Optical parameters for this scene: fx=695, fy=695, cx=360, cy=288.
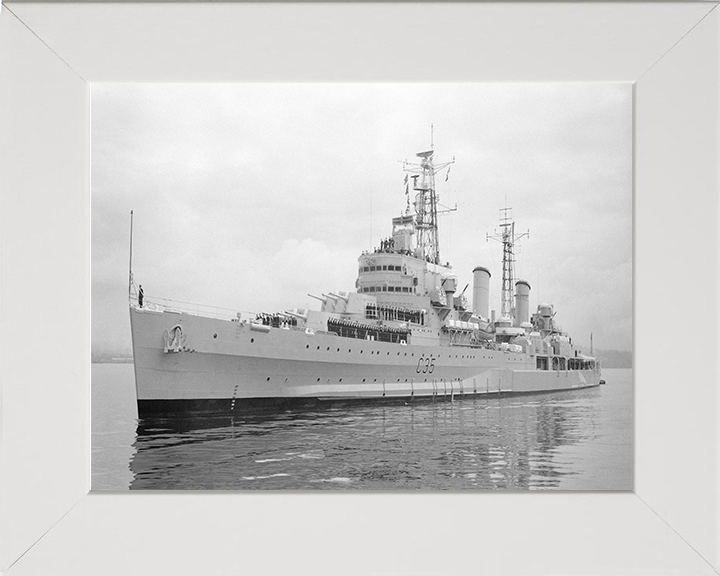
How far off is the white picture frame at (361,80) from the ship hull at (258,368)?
518 cm

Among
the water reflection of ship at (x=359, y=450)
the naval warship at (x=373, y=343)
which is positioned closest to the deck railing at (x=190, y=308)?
the naval warship at (x=373, y=343)

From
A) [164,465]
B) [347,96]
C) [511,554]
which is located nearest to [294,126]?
[347,96]

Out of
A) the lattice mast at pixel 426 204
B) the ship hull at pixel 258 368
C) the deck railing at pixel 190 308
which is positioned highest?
the lattice mast at pixel 426 204

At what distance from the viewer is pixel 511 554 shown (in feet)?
11.8

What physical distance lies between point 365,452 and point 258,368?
263cm

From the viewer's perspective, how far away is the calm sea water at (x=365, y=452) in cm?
675

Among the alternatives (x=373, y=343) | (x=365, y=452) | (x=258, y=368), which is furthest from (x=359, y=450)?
(x=373, y=343)

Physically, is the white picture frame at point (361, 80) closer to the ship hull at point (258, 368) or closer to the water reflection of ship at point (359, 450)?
the water reflection of ship at point (359, 450)

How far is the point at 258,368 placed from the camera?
1011 centimetres

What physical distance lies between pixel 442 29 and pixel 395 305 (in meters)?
10.9

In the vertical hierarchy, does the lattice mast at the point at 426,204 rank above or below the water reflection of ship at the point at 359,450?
above

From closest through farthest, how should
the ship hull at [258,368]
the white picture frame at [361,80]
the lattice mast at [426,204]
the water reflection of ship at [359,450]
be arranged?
the white picture frame at [361,80] < the water reflection of ship at [359,450] < the ship hull at [258,368] < the lattice mast at [426,204]
